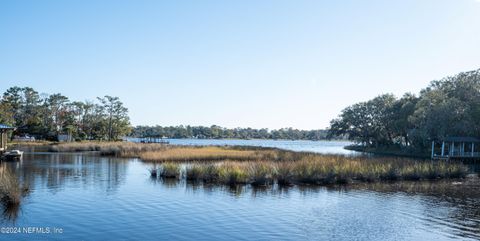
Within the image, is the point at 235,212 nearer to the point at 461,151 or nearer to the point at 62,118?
the point at 461,151

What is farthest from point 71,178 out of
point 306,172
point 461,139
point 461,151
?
point 461,151

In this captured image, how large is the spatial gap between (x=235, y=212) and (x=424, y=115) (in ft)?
170

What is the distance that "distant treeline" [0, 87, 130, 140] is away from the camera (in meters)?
90.1

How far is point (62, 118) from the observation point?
9456cm

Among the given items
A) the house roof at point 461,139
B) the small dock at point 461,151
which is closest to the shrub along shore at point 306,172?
the small dock at point 461,151

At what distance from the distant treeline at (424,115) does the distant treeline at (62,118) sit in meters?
52.4

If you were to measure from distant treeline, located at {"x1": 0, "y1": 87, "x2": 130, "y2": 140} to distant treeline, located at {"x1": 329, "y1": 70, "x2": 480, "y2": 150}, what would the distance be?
172 feet

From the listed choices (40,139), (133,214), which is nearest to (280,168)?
(133,214)

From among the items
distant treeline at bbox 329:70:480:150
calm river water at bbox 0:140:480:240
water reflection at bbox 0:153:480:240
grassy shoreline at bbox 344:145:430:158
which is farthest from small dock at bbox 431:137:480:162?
A: calm river water at bbox 0:140:480:240

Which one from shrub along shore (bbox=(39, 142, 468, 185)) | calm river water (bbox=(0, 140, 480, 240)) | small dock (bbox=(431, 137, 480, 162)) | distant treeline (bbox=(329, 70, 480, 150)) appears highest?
distant treeline (bbox=(329, 70, 480, 150))

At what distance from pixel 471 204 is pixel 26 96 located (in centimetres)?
9682

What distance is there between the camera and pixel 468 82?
64.0m

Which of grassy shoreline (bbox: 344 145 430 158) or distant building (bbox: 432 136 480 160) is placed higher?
distant building (bbox: 432 136 480 160)

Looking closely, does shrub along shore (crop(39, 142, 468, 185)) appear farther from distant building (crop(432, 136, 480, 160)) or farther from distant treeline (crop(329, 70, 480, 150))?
distant treeline (crop(329, 70, 480, 150))
